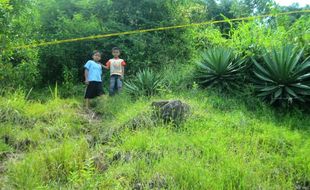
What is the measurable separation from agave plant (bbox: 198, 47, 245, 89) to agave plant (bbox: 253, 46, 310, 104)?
791 mm

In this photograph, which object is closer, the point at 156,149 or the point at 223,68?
the point at 156,149

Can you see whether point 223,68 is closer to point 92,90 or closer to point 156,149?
point 92,90

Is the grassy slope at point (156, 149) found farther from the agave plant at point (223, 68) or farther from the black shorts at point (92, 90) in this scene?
the black shorts at point (92, 90)

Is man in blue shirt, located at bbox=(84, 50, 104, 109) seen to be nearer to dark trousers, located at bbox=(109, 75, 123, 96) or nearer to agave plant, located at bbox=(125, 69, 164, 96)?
dark trousers, located at bbox=(109, 75, 123, 96)

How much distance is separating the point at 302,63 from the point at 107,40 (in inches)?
245

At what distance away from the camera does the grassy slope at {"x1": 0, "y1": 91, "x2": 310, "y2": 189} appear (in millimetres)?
4859


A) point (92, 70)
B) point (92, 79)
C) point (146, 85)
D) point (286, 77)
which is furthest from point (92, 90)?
point (286, 77)

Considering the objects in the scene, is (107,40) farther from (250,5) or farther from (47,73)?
(250,5)

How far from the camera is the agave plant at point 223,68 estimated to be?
29.6 feet

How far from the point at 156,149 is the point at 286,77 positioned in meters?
3.63

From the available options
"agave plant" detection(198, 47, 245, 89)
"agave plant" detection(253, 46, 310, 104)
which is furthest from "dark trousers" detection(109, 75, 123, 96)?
"agave plant" detection(253, 46, 310, 104)

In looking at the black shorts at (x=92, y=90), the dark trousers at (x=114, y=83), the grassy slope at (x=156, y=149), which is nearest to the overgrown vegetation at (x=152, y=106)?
the grassy slope at (x=156, y=149)

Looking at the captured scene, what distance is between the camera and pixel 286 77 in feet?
26.4

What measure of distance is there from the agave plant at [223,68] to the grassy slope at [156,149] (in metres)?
0.76
